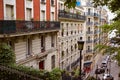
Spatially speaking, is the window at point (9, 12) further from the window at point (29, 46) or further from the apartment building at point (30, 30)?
the window at point (29, 46)

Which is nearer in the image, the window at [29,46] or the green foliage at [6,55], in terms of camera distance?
the green foliage at [6,55]

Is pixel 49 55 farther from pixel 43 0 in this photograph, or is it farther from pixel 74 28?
pixel 74 28

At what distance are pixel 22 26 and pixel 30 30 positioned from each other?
4.65ft

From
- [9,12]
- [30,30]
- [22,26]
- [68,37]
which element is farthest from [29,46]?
[68,37]

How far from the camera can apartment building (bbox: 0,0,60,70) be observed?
1700 cm

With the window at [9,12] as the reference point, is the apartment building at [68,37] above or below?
Result: below

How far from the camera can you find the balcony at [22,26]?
51.0 ft

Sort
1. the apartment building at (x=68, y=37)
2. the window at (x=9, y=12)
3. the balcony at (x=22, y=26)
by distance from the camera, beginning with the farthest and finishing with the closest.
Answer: the apartment building at (x=68, y=37) → the window at (x=9, y=12) → the balcony at (x=22, y=26)

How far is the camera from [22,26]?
18.3 m

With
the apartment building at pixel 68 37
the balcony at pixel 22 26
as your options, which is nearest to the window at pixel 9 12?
the balcony at pixel 22 26

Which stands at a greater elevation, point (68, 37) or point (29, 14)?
→ point (29, 14)

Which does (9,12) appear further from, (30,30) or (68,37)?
(68,37)

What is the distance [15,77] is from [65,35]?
22505 mm

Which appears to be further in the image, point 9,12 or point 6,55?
point 9,12
